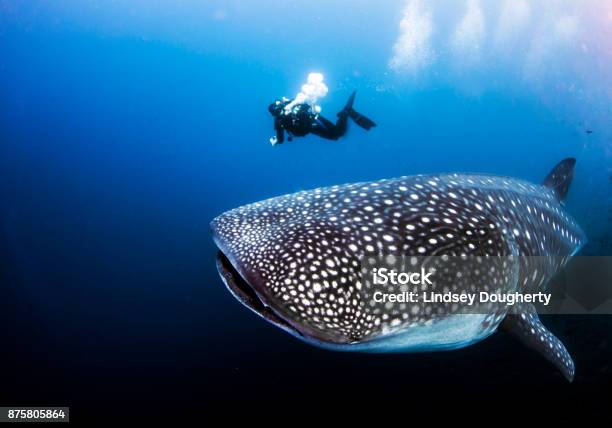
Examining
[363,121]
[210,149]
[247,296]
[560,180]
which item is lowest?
[210,149]

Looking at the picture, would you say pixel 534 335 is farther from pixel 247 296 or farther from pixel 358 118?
pixel 358 118

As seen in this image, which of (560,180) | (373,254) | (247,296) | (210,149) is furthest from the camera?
(210,149)

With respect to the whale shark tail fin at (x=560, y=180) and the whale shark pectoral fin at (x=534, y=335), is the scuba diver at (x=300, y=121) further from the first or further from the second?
the whale shark pectoral fin at (x=534, y=335)

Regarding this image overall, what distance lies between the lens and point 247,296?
2438mm

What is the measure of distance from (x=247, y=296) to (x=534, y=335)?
9.71 ft

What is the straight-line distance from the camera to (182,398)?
11.0 metres

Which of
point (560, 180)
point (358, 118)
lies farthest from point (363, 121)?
point (560, 180)

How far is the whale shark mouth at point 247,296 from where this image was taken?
7.13ft

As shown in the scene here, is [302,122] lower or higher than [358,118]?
lower

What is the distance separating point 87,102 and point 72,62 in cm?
1737

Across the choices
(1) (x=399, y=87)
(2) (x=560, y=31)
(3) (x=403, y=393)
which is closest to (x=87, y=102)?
(1) (x=399, y=87)

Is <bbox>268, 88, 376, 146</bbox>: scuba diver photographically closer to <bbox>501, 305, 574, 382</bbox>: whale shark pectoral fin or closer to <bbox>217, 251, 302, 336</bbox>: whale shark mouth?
<bbox>501, 305, 574, 382</bbox>: whale shark pectoral fin

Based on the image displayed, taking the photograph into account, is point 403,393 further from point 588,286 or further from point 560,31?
point 560,31

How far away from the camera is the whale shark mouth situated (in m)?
2.17
